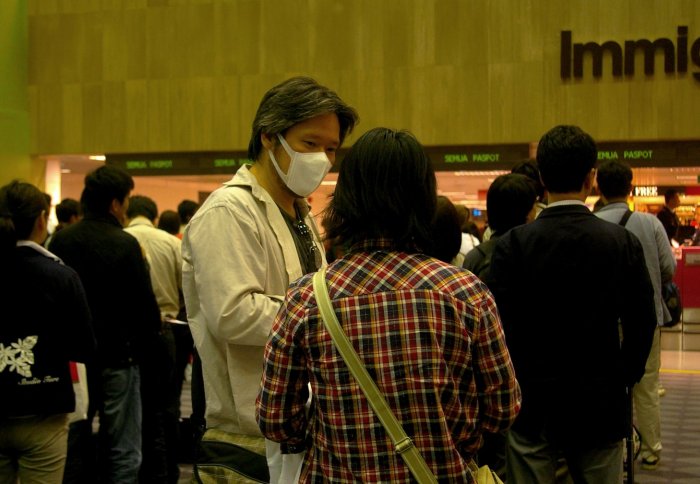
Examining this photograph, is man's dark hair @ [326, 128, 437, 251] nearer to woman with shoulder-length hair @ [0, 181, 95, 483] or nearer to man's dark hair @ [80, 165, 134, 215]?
woman with shoulder-length hair @ [0, 181, 95, 483]

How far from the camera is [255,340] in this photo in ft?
8.50

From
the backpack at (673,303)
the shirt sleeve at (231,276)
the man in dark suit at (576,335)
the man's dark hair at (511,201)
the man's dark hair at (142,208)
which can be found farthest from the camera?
the man's dark hair at (142,208)

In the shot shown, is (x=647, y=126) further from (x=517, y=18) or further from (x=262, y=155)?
(x=262, y=155)

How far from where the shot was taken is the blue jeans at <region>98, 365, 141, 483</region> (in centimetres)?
517

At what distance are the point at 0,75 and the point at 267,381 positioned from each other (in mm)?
17373

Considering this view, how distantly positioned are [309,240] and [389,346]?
1097mm

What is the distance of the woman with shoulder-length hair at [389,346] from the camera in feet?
6.36

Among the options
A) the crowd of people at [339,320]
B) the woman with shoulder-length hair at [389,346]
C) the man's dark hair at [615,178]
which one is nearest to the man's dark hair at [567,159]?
the crowd of people at [339,320]

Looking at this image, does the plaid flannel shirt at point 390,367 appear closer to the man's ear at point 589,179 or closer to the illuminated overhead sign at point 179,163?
the man's ear at point 589,179

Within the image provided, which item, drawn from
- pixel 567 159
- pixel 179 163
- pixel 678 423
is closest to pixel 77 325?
pixel 567 159

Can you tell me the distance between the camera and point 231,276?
262 centimetres

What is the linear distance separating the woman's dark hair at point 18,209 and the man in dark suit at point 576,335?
1.95 metres

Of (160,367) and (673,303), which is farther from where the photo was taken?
(673,303)

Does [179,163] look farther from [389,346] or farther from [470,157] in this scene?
[389,346]
